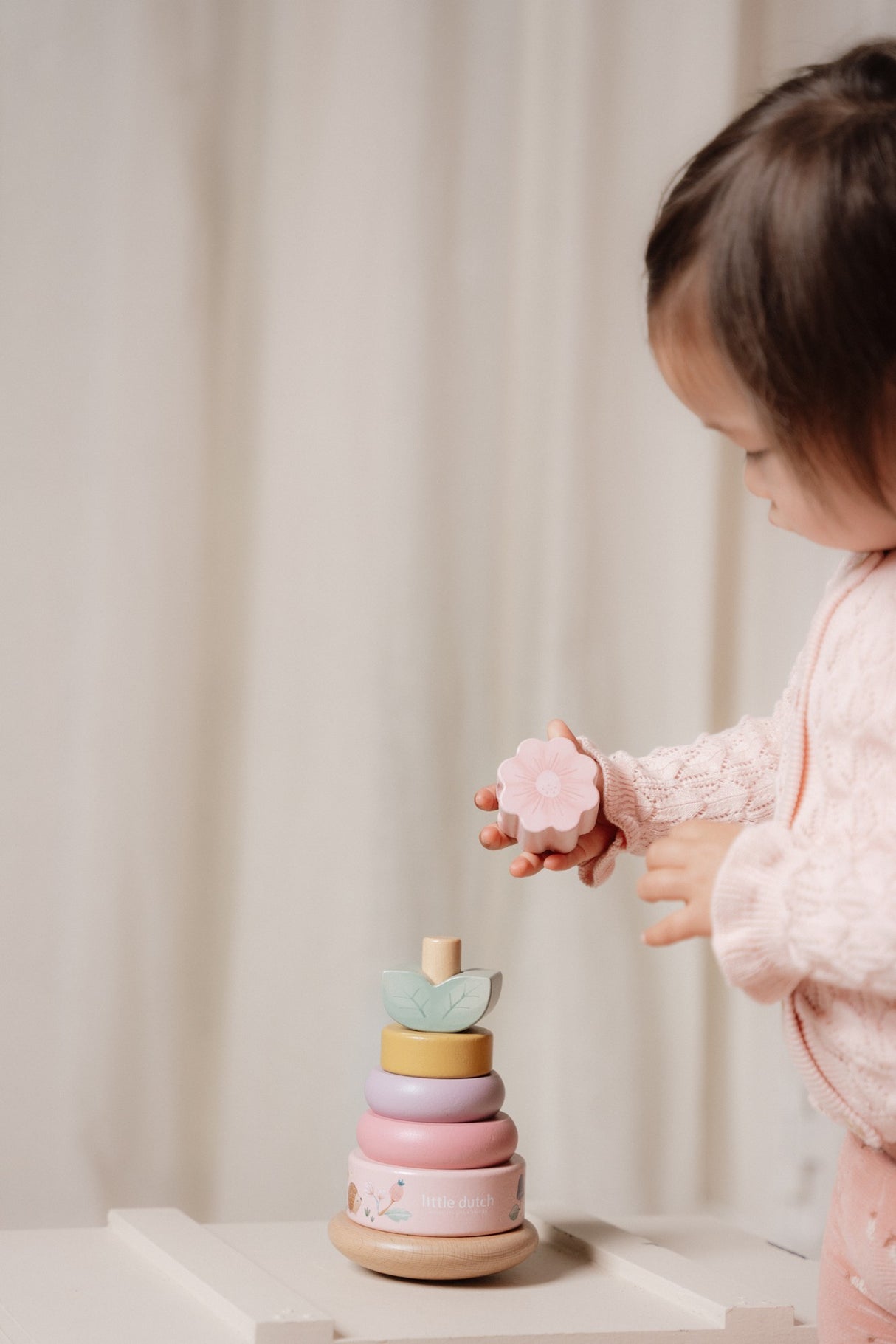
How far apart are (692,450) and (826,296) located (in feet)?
2.44

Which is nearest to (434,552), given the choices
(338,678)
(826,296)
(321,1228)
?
(338,678)

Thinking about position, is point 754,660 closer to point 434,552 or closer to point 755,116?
point 434,552

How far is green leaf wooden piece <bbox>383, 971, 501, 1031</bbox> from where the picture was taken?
0.86 meters

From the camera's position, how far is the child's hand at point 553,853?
80 cm

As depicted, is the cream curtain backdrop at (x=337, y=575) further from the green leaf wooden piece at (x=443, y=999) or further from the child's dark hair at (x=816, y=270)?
the child's dark hair at (x=816, y=270)

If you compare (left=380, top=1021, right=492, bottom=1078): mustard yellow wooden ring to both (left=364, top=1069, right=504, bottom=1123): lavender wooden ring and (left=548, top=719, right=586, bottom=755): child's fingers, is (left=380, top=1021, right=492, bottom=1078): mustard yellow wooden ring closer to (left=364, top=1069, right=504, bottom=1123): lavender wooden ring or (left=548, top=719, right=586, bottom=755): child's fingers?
(left=364, top=1069, right=504, bottom=1123): lavender wooden ring

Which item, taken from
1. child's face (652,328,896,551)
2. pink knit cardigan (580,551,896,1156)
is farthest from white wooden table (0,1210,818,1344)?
child's face (652,328,896,551)

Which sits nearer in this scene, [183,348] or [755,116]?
[755,116]

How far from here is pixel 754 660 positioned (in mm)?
1380

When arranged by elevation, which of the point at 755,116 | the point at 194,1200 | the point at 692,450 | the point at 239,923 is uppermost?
the point at 755,116

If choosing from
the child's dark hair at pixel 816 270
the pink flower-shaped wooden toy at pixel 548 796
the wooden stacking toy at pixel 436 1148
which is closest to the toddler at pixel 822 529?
the child's dark hair at pixel 816 270

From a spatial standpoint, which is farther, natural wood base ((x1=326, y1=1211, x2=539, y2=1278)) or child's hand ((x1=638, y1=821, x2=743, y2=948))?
natural wood base ((x1=326, y1=1211, x2=539, y2=1278))

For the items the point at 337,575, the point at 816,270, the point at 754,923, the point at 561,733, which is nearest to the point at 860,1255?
the point at 754,923

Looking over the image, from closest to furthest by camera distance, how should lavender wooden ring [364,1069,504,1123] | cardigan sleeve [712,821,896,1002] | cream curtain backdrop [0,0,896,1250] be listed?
cardigan sleeve [712,821,896,1002] → lavender wooden ring [364,1069,504,1123] → cream curtain backdrop [0,0,896,1250]
